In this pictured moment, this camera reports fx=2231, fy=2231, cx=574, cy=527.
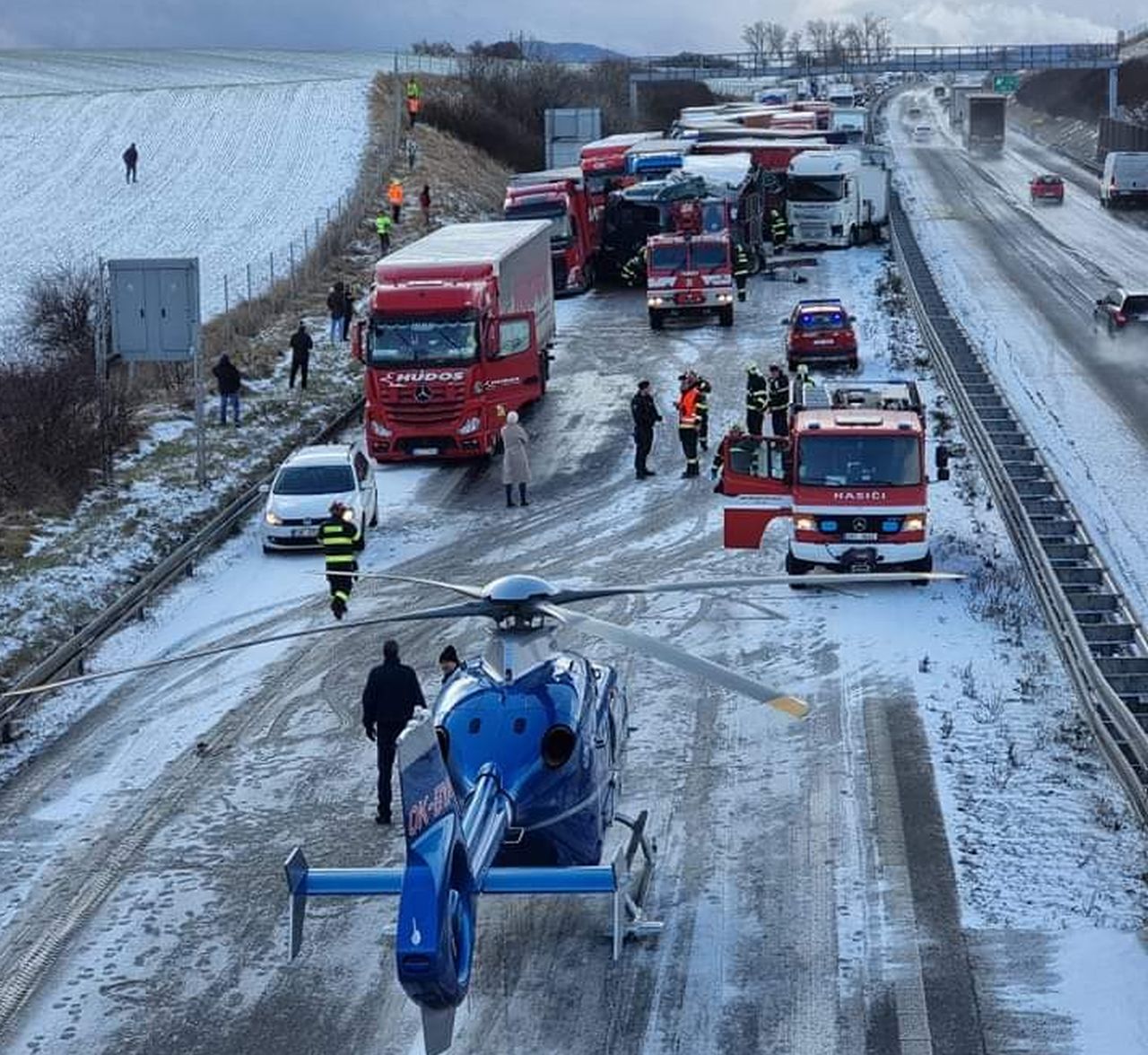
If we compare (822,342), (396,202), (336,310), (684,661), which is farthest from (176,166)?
(684,661)

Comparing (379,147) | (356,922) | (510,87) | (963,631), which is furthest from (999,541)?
(510,87)

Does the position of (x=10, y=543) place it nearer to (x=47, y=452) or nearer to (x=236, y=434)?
(x=47, y=452)

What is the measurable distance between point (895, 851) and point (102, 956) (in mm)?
6242

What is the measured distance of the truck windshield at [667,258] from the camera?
50125 millimetres

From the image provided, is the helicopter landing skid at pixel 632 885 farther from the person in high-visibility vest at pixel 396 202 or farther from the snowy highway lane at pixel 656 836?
the person in high-visibility vest at pixel 396 202

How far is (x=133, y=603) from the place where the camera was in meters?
26.5

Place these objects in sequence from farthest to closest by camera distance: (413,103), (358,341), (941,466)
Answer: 1. (413,103)
2. (358,341)
3. (941,466)

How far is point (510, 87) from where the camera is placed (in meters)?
109

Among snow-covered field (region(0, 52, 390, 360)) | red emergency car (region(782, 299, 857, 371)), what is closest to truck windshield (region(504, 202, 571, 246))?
snow-covered field (region(0, 52, 390, 360))

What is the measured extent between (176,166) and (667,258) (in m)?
44.0

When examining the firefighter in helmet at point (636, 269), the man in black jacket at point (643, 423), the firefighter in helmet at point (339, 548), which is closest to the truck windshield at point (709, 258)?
the firefighter in helmet at point (636, 269)

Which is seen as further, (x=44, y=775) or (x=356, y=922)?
(x=44, y=775)

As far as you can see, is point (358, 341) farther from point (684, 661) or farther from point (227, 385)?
point (684, 661)

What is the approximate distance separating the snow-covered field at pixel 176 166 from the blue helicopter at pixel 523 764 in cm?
3490
